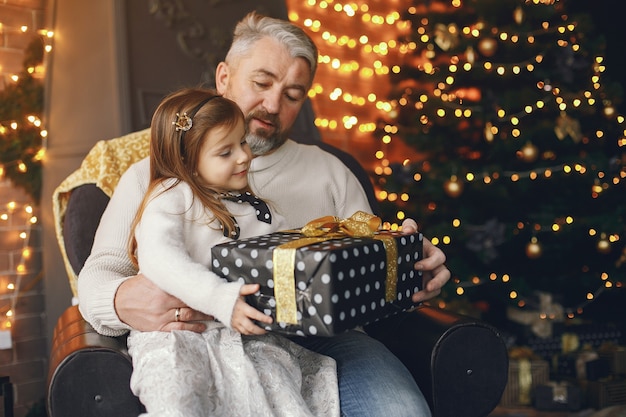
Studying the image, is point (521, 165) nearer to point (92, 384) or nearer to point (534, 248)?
point (534, 248)

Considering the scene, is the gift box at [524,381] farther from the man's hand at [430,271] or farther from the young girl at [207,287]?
the young girl at [207,287]

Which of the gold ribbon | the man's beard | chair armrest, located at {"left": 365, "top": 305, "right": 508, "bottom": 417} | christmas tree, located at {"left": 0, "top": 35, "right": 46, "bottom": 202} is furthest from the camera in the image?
the gold ribbon

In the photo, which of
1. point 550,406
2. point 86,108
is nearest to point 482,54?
point 550,406

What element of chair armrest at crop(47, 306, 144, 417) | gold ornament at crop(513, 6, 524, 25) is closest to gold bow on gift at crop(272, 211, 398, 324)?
chair armrest at crop(47, 306, 144, 417)

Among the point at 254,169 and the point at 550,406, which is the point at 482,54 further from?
the point at 254,169

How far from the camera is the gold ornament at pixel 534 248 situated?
3.47 m

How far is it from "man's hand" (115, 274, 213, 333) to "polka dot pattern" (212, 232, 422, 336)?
0.15 meters

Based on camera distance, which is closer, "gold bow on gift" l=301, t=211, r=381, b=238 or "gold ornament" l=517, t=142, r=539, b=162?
"gold bow on gift" l=301, t=211, r=381, b=238

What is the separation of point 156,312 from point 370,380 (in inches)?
21.7

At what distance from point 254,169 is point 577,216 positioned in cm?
223

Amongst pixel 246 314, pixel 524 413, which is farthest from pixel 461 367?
pixel 524 413

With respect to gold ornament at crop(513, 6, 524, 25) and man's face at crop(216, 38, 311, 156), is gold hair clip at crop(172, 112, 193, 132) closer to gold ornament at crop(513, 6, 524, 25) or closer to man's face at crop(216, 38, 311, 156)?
man's face at crop(216, 38, 311, 156)

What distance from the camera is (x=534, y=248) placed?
347 cm

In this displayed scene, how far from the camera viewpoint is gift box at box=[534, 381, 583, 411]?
329cm
